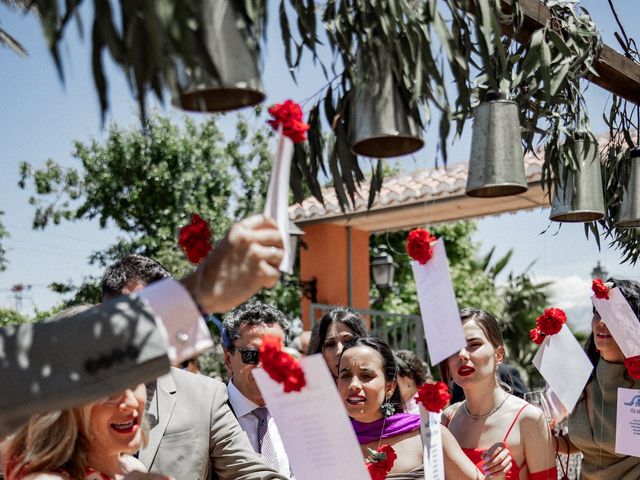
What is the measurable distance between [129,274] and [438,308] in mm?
1161

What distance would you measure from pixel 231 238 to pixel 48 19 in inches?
18.8

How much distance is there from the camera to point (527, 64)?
2.60 m

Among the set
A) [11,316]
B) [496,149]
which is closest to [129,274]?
[496,149]

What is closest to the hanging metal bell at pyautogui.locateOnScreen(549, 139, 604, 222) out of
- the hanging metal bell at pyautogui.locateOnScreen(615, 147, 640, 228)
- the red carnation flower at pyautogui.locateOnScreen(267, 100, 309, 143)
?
the hanging metal bell at pyautogui.locateOnScreen(615, 147, 640, 228)

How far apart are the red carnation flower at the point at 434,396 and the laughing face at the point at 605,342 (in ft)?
5.55

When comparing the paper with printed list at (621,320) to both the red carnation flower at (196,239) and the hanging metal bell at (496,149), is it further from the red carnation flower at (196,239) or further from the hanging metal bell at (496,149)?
the red carnation flower at (196,239)

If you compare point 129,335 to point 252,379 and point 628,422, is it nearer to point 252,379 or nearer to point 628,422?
point 252,379

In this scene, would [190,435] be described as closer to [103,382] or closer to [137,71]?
[103,382]

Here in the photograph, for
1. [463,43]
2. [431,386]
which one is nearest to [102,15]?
[463,43]

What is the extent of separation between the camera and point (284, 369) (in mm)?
1668

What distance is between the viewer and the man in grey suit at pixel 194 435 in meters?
2.38

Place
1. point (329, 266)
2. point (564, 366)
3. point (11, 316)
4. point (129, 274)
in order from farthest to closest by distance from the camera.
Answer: point (11, 316) < point (329, 266) < point (564, 366) < point (129, 274)

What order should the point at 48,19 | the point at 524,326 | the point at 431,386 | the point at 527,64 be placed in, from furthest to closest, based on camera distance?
1. the point at 524,326
2. the point at 527,64
3. the point at 431,386
4. the point at 48,19

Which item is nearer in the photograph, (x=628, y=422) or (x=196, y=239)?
(x=196, y=239)
